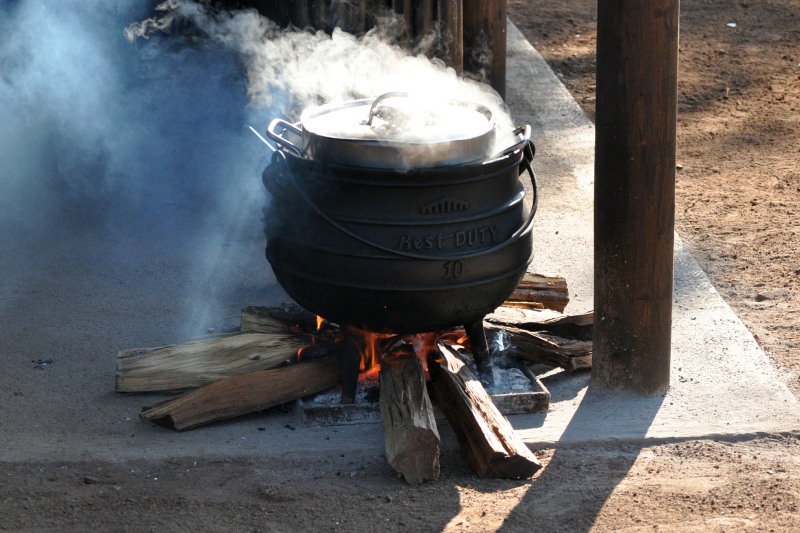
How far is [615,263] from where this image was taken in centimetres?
416

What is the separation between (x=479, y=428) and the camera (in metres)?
3.71

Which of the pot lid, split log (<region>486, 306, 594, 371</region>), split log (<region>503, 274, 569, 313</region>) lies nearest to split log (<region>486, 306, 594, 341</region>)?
split log (<region>486, 306, 594, 371</region>)

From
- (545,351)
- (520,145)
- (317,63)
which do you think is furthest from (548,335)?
(317,63)

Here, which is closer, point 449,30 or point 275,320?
point 275,320

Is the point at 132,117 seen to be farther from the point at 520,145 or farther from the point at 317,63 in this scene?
the point at 520,145

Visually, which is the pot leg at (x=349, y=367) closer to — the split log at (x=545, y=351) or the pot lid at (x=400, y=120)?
the split log at (x=545, y=351)

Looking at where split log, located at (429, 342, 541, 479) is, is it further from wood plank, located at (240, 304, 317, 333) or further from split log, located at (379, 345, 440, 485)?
wood plank, located at (240, 304, 317, 333)

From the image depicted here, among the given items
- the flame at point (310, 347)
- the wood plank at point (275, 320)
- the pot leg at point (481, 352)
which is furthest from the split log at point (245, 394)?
the pot leg at point (481, 352)

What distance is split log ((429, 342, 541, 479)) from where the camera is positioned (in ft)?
12.0

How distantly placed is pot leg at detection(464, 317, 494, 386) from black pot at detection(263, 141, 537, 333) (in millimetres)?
232

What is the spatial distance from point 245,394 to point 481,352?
2.95ft

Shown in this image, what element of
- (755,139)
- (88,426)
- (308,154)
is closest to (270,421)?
(88,426)

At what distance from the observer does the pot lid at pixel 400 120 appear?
12.3 ft

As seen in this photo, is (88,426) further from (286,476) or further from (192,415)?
(286,476)
